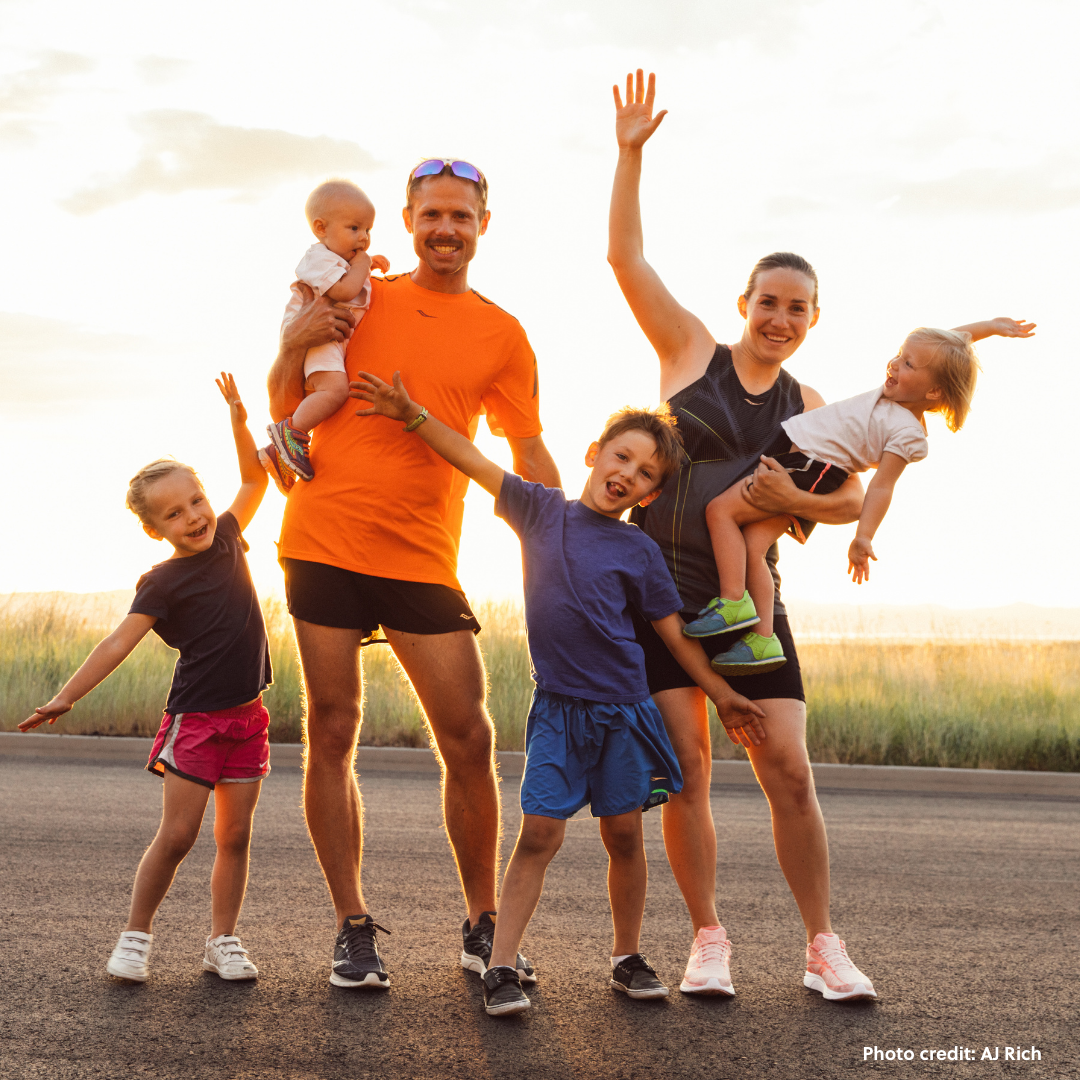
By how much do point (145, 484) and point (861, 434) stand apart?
2434 millimetres

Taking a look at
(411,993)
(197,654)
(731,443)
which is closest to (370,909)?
(411,993)

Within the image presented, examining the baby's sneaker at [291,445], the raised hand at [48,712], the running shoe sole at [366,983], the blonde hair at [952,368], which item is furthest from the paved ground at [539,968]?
the blonde hair at [952,368]

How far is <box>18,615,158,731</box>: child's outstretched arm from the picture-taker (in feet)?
11.4

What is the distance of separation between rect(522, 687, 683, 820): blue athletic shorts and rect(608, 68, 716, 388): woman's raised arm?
1.19 m

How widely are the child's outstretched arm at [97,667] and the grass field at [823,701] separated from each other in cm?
603

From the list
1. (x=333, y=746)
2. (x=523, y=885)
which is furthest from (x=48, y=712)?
(x=523, y=885)

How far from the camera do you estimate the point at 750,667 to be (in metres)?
3.62

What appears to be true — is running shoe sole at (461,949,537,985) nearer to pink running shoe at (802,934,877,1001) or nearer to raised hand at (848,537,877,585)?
pink running shoe at (802,934,877,1001)

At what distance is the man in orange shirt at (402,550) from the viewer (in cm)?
380

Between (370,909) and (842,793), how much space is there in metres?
4.85

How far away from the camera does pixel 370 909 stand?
4.73m

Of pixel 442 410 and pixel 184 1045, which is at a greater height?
pixel 442 410

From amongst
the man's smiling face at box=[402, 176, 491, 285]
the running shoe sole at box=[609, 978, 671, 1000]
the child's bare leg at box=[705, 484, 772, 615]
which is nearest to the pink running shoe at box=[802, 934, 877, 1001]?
the running shoe sole at box=[609, 978, 671, 1000]

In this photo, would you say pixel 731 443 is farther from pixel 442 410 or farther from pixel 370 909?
pixel 370 909
